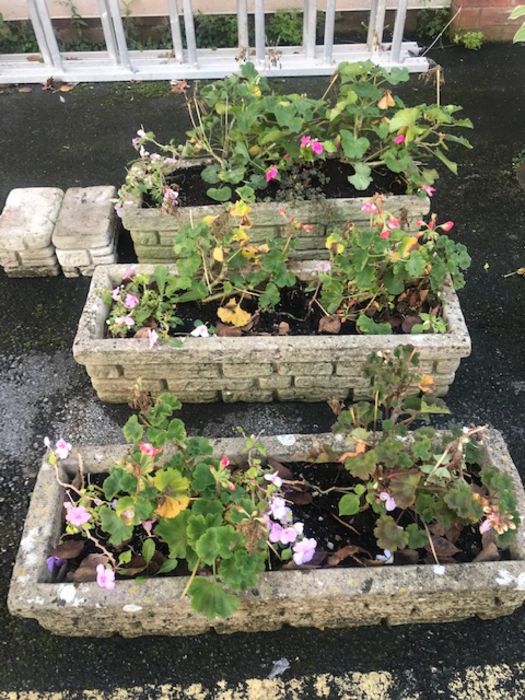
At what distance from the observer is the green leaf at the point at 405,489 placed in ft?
6.23

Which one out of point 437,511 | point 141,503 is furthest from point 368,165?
point 141,503

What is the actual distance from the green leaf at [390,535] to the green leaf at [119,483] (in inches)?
29.1

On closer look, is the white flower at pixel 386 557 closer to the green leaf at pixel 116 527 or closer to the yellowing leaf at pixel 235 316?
the green leaf at pixel 116 527

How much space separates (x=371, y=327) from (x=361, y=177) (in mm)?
872

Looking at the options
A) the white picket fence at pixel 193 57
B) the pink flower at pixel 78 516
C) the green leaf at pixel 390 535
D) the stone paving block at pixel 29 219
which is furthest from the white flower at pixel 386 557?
the white picket fence at pixel 193 57

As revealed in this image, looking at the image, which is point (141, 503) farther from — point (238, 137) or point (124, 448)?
point (238, 137)

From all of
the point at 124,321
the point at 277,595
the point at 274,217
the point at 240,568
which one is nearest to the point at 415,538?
the point at 277,595

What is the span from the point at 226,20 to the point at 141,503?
4625mm

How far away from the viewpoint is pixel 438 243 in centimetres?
264

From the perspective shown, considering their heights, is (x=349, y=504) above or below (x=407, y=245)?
below

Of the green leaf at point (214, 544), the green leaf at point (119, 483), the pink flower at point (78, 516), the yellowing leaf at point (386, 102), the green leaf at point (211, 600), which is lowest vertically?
the green leaf at point (211, 600)

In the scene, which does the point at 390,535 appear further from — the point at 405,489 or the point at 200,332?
the point at 200,332

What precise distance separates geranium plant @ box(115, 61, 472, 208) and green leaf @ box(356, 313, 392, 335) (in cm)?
79

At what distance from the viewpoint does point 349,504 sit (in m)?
2.01
